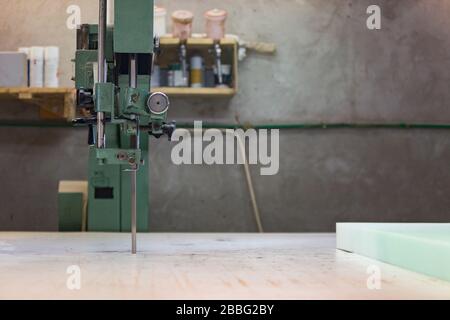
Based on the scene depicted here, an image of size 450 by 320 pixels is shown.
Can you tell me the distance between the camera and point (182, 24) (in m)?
3.76

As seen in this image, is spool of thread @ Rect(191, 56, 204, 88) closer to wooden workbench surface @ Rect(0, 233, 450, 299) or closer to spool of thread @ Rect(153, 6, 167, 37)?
spool of thread @ Rect(153, 6, 167, 37)

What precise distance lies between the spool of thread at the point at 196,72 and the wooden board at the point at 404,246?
6.96 ft

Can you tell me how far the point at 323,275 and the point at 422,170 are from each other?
125 inches

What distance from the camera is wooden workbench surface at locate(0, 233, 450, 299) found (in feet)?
3.37

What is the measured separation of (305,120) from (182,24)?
103cm

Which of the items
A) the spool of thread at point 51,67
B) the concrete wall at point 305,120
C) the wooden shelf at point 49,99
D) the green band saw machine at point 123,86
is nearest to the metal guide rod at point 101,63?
the green band saw machine at point 123,86

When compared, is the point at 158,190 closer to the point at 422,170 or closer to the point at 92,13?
the point at 92,13

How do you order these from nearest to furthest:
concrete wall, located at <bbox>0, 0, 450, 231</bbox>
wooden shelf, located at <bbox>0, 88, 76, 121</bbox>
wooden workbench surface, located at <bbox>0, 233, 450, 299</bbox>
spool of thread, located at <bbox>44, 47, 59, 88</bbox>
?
wooden workbench surface, located at <bbox>0, 233, 450, 299</bbox> → wooden shelf, located at <bbox>0, 88, 76, 121</bbox> → spool of thread, located at <bbox>44, 47, 59, 88</bbox> → concrete wall, located at <bbox>0, 0, 450, 231</bbox>

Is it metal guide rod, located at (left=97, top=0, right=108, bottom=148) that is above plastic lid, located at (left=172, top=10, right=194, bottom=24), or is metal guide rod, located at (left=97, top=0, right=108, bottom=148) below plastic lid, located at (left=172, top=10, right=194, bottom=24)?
below

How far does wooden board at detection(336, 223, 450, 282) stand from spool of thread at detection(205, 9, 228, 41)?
218cm

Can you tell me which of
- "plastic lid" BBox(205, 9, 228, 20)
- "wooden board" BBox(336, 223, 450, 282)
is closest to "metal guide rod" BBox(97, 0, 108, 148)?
"wooden board" BBox(336, 223, 450, 282)

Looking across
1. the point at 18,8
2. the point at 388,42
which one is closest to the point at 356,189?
the point at 388,42

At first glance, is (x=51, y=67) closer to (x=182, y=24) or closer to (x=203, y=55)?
(x=182, y=24)

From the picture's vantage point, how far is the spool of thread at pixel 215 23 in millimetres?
3781
